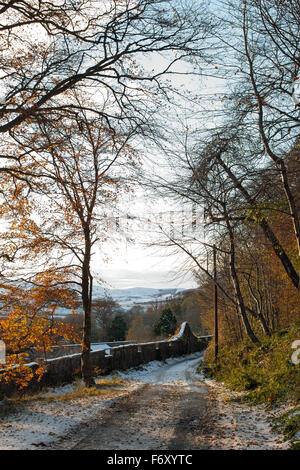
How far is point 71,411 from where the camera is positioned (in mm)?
7895

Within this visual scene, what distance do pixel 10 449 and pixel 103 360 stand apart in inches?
553

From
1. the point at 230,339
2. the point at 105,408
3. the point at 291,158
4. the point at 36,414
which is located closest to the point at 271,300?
the point at 230,339

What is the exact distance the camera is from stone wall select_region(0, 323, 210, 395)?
558 inches

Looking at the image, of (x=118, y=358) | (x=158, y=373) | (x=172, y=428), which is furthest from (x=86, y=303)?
(x=158, y=373)

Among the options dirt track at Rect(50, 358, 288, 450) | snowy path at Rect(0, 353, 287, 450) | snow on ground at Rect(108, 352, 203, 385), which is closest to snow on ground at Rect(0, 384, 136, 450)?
snowy path at Rect(0, 353, 287, 450)

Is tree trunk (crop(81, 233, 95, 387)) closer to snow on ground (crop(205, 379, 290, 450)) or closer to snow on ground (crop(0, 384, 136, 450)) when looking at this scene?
snow on ground (crop(0, 384, 136, 450))

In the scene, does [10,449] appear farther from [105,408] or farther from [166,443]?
[105,408]

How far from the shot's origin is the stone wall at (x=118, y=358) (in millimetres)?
14165

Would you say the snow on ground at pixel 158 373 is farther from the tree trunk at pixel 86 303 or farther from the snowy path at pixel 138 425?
the snowy path at pixel 138 425

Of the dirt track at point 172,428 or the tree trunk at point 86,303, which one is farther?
the tree trunk at point 86,303

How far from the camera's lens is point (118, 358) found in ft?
66.3

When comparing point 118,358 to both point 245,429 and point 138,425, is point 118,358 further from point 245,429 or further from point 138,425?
point 245,429
